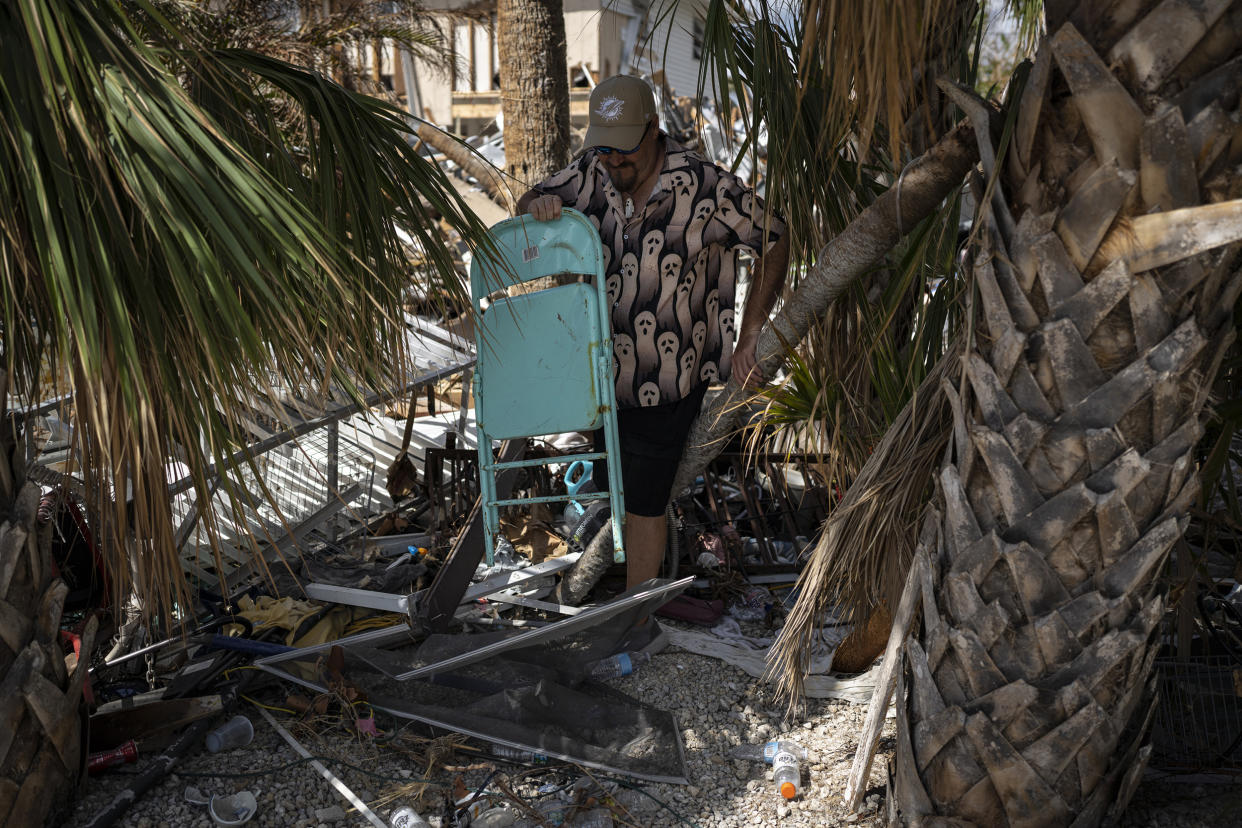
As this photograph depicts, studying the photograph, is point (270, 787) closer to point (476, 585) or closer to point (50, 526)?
point (50, 526)

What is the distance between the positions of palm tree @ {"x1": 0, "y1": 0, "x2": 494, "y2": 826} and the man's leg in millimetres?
1560

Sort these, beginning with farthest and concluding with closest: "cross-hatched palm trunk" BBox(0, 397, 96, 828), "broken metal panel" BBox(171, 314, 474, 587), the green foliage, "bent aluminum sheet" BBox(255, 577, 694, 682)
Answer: "broken metal panel" BBox(171, 314, 474, 587), "bent aluminum sheet" BBox(255, 577, 694, 682), "cross-hatched palm trunk" BBox(0, 397, 96, 828), the green foliage

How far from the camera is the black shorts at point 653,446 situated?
3947 mm

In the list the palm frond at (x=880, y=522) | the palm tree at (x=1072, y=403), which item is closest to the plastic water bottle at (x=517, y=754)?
the palm frond at (x=880, y=522)

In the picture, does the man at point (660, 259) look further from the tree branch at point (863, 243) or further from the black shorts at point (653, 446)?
the tree branch at point (863, 243)

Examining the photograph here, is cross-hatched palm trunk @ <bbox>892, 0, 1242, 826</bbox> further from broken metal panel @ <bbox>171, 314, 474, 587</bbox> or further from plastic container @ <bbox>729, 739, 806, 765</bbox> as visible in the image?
broken metal panel @ <bbox>171, 314, 474, 587</bbox>

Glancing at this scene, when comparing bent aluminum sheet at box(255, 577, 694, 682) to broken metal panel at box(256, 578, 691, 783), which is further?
bent aluminum sheet at box(255, 577, 694, 682)

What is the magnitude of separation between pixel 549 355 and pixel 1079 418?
6.29 ft

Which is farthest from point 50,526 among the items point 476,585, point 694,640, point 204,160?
point 694,640

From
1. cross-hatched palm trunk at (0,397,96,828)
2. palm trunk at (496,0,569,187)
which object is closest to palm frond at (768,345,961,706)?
cross-hatched palm trunk at (0,397,96,828)

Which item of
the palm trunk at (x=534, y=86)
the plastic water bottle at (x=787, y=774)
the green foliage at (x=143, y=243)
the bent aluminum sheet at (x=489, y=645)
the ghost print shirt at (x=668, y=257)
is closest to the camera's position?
the green foliage at (x=143, y=243)

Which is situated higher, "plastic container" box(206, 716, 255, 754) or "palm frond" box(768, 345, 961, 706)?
"palm frond" box(768, 345, 961, 706)

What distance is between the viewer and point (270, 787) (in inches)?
120

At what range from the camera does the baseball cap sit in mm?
3590
